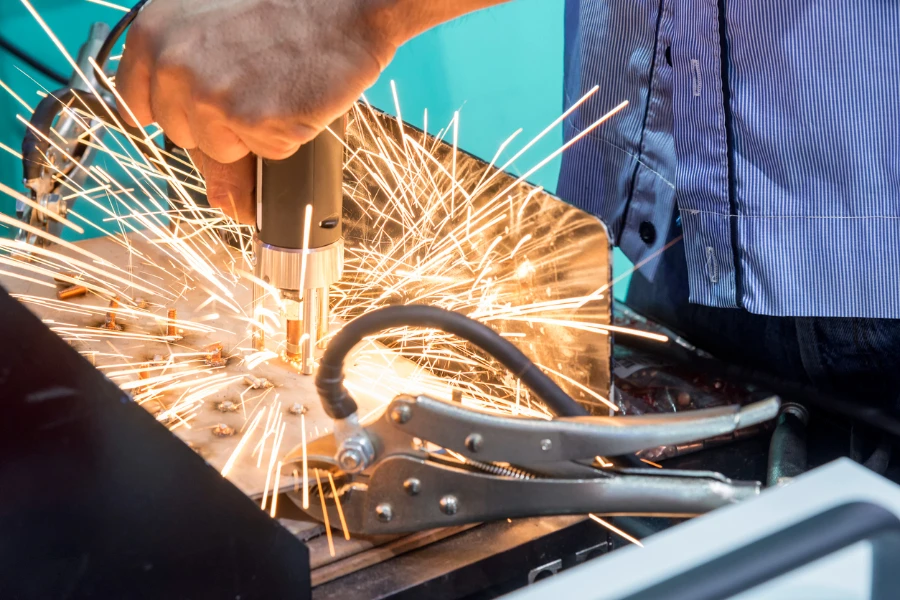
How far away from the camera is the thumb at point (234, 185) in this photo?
953 millimetres

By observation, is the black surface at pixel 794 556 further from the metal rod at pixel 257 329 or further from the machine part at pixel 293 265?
the metal rod at pixel 257 329

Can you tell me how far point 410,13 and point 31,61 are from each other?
211 cm

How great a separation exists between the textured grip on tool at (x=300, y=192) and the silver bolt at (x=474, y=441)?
274 mm

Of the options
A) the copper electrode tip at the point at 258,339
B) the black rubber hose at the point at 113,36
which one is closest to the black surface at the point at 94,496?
the copper electrode tip at the point at 258,339

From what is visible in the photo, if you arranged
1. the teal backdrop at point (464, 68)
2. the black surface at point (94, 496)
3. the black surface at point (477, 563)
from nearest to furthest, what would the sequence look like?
the black surface at point (94, 496) < the black surface at point (477, 563) < the teal backdrop at point (464, 68)

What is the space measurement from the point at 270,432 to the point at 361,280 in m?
0.39

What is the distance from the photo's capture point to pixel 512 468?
0.74 m

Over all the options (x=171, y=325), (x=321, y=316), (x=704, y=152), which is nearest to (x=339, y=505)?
(x=321, y=316)

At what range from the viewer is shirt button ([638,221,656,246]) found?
4.30ft

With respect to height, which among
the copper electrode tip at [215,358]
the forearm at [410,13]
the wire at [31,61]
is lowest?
the copper electrode tip at [215,358]

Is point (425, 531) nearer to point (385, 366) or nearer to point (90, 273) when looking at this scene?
point (385, 366)

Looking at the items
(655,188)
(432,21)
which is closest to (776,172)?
(655,188)

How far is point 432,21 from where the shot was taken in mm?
889

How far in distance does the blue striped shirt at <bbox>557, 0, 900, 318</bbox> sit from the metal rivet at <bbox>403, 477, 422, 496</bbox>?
53 cm
